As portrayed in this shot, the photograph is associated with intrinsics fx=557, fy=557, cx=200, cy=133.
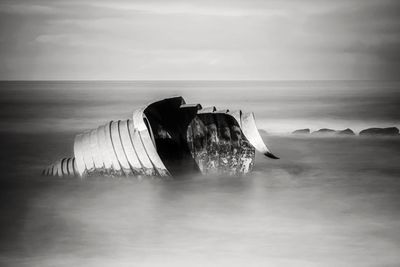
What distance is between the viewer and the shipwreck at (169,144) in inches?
109

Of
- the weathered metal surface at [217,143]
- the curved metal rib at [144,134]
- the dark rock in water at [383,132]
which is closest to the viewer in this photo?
the curved metal rib at [144,134]

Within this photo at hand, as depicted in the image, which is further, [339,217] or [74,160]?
[74,160]

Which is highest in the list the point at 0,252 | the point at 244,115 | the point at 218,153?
the point at 244,115

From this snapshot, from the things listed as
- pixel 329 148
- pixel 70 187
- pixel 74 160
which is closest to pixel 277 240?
pixel 70 187

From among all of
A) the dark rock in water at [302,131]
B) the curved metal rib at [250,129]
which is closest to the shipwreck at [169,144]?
the curved metal rib at [250,129]

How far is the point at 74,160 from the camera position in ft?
10.3

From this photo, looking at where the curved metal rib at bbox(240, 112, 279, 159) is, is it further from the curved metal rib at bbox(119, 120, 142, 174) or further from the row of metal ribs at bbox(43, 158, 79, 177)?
the row of metal ribs at bbox(43, 158, 79, 177)

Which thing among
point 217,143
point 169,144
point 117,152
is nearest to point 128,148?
point 117,152

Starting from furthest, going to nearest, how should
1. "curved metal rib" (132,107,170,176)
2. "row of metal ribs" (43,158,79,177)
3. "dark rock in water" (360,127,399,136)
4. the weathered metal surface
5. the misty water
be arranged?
"dark rock in water" (360,127,399,136), "row of metal ribs" (43,158,79,177), the weathered metal surface, "curved metal rib" (132,107,170,176), the misty water

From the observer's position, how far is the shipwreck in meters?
2.78

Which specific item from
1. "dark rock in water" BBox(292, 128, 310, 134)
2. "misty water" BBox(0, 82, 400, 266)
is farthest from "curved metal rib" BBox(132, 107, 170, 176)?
"dark rock in water" BBox(292, 128, 310, 134)

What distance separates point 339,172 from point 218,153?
35.2 inches

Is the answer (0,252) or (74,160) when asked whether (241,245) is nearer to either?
(0,252)

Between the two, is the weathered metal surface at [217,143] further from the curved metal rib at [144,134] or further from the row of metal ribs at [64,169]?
the row of metal ribs at [64,169]
